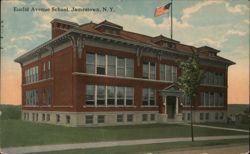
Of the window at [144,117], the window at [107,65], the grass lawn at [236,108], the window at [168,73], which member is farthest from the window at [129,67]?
the grass lawn at [236,108]

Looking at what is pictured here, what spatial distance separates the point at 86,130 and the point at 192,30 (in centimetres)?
690

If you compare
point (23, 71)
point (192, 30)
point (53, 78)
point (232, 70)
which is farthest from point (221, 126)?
point (23, 71)

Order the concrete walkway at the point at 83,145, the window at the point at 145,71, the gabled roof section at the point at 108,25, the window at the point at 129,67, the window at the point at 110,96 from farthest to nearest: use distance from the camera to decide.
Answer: the window at the point at 145,71, the window at the point at 110,96, the window at the point at 129,67, the gabled roof section at the point at 108,25, the concrete walkway at the point at 83,145

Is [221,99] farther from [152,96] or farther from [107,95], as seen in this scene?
[107,95]

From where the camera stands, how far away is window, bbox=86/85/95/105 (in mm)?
18817

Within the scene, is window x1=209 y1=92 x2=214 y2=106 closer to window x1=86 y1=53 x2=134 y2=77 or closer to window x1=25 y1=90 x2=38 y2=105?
window x1=86 y1=53 x2=134 y2=77

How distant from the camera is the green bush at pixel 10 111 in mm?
15781

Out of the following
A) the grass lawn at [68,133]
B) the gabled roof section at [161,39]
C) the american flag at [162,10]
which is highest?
the american flag at [162,10]

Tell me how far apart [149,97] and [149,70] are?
1.49 m

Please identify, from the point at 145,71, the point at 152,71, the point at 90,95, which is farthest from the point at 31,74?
the point at 152,71

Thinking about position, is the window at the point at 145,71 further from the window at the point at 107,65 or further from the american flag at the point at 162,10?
the american flag at the point at 162,10

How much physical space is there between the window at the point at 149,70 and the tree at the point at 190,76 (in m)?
1.32

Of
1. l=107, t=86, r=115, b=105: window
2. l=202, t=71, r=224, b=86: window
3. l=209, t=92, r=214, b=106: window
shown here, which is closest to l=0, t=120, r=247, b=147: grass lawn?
l=107, t=86, r=115, b=105: window

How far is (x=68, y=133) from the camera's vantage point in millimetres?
16750
